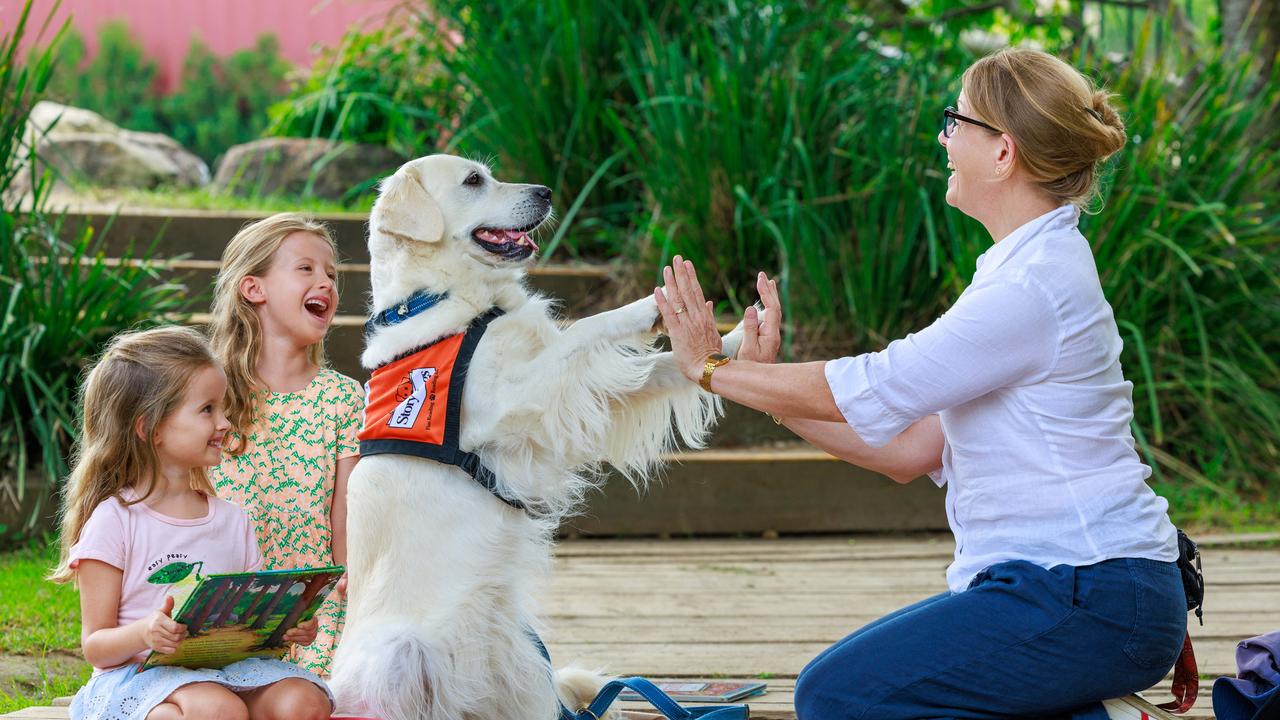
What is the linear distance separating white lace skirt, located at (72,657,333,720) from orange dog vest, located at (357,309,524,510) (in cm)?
51

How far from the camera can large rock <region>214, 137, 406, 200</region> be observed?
7.70 meters

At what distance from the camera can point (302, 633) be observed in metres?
2.11

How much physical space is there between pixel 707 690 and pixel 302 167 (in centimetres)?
604

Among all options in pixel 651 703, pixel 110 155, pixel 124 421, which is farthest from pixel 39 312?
pixel 110 155

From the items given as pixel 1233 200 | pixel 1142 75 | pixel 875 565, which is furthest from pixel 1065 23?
pixel 875 565

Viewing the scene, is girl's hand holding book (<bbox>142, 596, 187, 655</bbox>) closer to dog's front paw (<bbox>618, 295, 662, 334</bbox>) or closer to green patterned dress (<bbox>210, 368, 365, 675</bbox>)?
green patterned dress (<bbox>210, 368, 365, 675</bbox>)

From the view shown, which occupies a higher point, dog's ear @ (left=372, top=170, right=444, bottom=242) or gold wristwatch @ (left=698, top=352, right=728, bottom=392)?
dog's ear @ (left=372, top=170, right=444, bottom=242)

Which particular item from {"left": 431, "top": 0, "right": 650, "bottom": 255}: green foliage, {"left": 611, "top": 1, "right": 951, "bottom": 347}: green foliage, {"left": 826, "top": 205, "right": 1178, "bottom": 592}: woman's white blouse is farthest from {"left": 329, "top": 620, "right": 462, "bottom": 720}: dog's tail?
{"left": 431, "top": 0, "right": 650, "bottom": 255}: green foliage

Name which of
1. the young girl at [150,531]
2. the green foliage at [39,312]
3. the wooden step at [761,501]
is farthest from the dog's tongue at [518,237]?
the green foliage at [39,312]

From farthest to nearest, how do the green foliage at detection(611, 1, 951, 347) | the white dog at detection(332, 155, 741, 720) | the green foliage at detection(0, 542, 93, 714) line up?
A: the green foliage at detection(611, 1, 951, 347)
the green foliage at detection(0, 542, 93, 714)
the white dog at detection(332, 155, 741, 720)

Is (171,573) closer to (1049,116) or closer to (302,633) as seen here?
(302,633)

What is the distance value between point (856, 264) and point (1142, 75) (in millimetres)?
1664

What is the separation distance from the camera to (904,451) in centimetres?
233

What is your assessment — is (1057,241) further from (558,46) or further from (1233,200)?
(558,46)
